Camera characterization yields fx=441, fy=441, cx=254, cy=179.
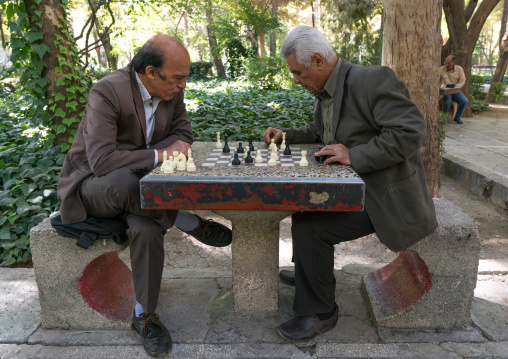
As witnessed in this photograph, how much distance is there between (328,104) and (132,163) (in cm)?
112

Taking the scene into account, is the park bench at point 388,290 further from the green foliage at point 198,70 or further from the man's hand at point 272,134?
the green foliage at point 198,70

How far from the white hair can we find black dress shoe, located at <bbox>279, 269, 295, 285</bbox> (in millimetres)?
1465

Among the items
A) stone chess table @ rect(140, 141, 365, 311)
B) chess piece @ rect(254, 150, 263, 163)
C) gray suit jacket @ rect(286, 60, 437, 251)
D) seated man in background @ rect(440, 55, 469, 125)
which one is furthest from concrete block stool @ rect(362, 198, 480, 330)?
seated man in background @ rect(440, 55, 469, 125)

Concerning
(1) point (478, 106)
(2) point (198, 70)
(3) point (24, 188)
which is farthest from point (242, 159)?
(2) point (198, 70)

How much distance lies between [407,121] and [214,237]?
1447mm

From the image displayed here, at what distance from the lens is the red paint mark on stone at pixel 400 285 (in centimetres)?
249

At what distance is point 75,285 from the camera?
246 centimetres

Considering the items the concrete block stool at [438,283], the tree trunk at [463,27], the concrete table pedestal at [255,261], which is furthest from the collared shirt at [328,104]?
the tree trunk at [463,27]

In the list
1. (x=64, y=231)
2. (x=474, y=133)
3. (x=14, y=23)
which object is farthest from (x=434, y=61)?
(x=474, y=133)

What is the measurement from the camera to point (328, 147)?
2256mm

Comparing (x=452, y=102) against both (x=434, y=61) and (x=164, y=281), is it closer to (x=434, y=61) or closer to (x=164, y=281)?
(x=434, y=61)

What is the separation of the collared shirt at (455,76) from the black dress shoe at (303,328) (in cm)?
934

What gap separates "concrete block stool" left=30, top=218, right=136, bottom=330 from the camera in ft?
7.84

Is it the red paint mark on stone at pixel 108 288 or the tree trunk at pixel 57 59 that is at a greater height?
the tree trunk at pixel 57 59
